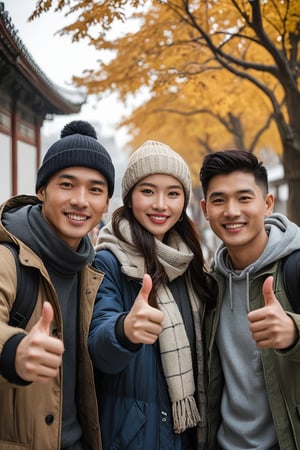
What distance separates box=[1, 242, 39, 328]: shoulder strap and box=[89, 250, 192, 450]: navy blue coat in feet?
1.12

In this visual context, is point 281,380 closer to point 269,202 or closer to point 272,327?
point 272,327

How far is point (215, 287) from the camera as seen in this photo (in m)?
2.42

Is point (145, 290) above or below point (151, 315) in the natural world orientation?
above

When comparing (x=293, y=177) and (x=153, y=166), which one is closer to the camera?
(x=153, y=166)

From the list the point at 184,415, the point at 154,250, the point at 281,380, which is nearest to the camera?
the point at 281,380

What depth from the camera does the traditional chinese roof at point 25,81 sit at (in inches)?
195

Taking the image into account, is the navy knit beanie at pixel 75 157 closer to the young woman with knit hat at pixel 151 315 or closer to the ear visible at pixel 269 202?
the young woman with knit hat at pixel 151 315

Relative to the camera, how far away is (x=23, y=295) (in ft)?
5.79

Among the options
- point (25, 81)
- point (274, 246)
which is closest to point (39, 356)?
point (274, 246)

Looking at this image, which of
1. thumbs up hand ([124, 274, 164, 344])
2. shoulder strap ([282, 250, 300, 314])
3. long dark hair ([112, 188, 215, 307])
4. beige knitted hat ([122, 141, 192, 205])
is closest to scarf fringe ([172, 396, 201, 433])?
long dark hair ([112, 188, 215, 307])

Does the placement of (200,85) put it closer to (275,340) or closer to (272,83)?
(272,83)

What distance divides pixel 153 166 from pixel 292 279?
104 centimetres

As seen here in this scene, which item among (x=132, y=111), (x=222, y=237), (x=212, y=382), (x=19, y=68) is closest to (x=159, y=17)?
(x=19, y=68)

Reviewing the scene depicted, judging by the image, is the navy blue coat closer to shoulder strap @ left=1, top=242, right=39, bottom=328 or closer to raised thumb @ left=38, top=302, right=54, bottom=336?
shoulder strap @ left=1, top=242, right=39, bottom=328
